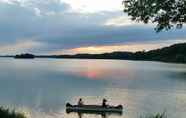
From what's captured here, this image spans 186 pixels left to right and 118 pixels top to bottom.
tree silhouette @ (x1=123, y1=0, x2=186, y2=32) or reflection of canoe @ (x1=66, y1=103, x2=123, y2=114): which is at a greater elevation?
tree silhouette @ (x1=123, y1=0, x2=186, y2=32)

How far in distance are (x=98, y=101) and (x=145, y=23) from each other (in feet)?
189

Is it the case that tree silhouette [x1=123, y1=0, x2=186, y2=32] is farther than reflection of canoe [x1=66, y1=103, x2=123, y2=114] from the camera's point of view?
No

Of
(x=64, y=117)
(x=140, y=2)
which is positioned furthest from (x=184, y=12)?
(x=64, y=117)

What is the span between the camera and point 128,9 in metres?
20.7

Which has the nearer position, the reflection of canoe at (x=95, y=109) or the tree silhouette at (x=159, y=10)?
the tree silhouette at (x=159, y=10)

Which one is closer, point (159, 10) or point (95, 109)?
point (159, 10)

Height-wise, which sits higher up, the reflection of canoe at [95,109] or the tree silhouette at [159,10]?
the tree silhouette at [159,10]

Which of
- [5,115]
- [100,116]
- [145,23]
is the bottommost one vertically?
[100,116]

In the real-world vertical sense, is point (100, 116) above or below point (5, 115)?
below

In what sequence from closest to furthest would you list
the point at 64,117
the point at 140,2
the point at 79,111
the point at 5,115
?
the point at 5,115, the point at 140,2, the point at 64,117, the point at 79,111

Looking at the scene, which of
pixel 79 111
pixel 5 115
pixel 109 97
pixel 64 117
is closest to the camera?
pixel 5 115

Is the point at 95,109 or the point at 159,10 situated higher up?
the point at 159,10

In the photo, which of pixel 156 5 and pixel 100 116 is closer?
pixel 156 5

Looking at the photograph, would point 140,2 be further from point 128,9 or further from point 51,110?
point 51,110
